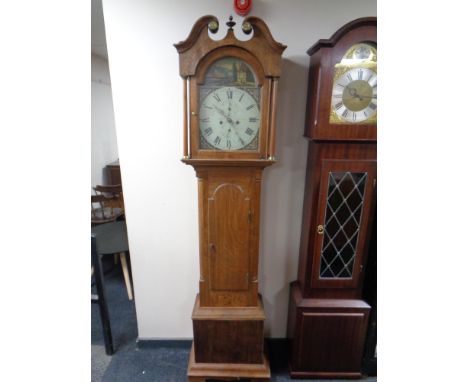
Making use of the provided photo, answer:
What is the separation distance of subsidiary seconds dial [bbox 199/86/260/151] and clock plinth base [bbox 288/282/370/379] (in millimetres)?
971

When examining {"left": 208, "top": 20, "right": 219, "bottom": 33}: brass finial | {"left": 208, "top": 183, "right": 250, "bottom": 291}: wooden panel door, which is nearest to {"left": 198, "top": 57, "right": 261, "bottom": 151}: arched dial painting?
{"left": 208, "top": 20, "right": 219, "bottom": 33}: brass finial

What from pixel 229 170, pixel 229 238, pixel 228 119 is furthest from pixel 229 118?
pixel 229 238

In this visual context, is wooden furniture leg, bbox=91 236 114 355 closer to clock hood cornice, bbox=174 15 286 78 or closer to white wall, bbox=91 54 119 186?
clock hood cornice, bbox=174 15 286 78

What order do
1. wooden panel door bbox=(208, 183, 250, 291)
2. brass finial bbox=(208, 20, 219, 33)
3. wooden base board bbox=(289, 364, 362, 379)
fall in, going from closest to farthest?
brass finial bbox=(208, 20, 219, 33)
wooden panel door bbox=(208, 183, 250, 291)
wooden base board bbox=(289, 364, 362, 379)

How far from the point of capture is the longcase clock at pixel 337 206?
46.9 inches

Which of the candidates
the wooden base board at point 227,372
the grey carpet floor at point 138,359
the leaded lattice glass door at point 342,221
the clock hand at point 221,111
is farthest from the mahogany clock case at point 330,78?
the grey carpet floor at point 138,359

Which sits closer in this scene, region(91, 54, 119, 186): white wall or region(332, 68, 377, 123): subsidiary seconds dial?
region(332, 68, 377, 123): subsidiary seconds dial

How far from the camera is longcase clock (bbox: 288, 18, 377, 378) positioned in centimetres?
119

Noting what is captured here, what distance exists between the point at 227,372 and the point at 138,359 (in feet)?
2.15

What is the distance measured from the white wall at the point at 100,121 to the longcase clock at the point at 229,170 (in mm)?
2567

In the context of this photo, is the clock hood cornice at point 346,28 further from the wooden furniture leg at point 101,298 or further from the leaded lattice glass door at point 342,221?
the wooden furniture leg at point 101,298

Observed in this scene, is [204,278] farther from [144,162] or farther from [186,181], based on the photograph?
[144,162]
